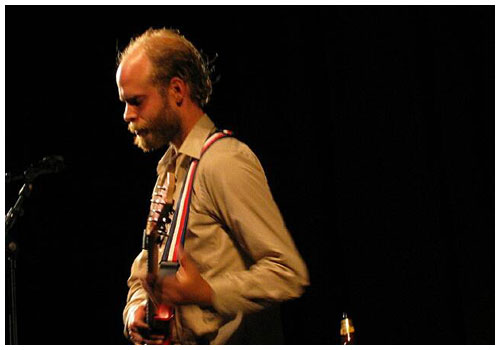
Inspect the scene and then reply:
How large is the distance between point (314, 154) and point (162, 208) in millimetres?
1531

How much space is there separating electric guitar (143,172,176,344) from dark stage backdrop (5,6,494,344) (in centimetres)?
143

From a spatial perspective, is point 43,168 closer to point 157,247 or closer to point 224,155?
point 157,247

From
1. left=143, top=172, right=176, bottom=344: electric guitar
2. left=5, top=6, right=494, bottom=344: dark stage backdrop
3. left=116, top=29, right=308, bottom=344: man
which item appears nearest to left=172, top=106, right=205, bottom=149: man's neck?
left=116, top=29, right=308, bottom=344: man

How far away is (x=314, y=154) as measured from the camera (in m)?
3.49

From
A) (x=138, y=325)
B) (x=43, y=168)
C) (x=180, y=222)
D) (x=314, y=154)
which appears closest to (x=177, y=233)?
(x=180, y=222)

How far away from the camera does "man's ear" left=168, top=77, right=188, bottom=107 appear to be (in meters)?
2.24

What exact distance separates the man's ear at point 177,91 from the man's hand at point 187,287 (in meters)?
0.56

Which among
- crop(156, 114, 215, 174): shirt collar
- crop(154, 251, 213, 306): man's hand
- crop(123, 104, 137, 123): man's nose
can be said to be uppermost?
crop(123, 104, 137, 123): man's nose

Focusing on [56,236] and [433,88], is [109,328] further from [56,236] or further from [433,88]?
[433,88]

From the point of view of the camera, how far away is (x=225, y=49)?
3689 millimetres

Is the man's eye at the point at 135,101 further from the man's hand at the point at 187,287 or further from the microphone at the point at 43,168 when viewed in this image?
the man's hand at the point at 187,287

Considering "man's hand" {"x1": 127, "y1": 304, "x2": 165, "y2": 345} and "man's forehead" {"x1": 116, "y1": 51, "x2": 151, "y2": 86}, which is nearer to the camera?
"man's hand" {"x1": 127, "y1": 304, "x2": 165, "y2": 345}

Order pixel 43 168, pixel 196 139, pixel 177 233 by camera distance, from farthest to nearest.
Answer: pixel 43 168, pixel 196 139, pixel 177 233

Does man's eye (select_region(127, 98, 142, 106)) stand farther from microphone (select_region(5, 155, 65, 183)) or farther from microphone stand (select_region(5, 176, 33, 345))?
microphone stand (select_region(5, 176, 33, 345))
